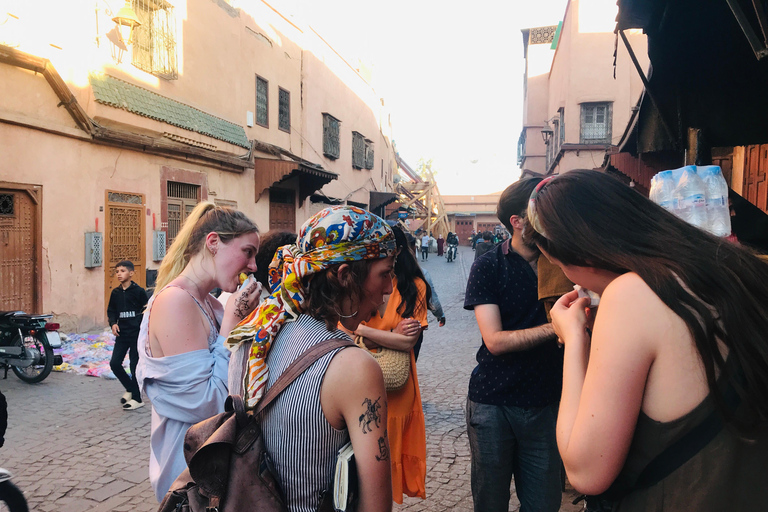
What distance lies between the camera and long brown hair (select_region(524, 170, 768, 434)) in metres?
1.11

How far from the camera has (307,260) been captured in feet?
4.99

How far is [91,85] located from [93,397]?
5795 mm

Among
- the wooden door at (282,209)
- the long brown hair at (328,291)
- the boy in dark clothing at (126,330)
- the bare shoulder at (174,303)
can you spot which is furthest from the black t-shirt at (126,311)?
the wooden door at (282,209)

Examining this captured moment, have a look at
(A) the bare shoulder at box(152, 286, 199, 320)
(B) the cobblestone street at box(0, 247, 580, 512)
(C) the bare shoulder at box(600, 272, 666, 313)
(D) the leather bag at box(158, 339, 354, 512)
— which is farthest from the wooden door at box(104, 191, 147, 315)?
(C) the bare shoulder at box(600, 272, 666, 313)

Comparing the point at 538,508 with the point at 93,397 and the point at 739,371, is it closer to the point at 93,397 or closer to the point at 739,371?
the point at 739,371

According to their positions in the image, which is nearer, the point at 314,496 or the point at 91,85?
the point at 314,496

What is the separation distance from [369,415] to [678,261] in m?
0.80

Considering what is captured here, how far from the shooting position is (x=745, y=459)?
1146mm

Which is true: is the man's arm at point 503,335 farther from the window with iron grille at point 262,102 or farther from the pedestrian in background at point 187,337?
the window with iron grille at point 262,102

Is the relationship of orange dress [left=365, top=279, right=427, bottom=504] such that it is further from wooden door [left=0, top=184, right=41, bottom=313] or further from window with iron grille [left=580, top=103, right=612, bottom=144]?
window with iron grille [left=580, top=103, right=612, bottom=144]

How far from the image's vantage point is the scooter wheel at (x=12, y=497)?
2.86 metres

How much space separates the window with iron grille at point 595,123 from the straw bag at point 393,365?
724 inches

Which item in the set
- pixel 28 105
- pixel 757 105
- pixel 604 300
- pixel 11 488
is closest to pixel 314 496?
pixel 604 300

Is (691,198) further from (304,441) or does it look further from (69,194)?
(69,194)
